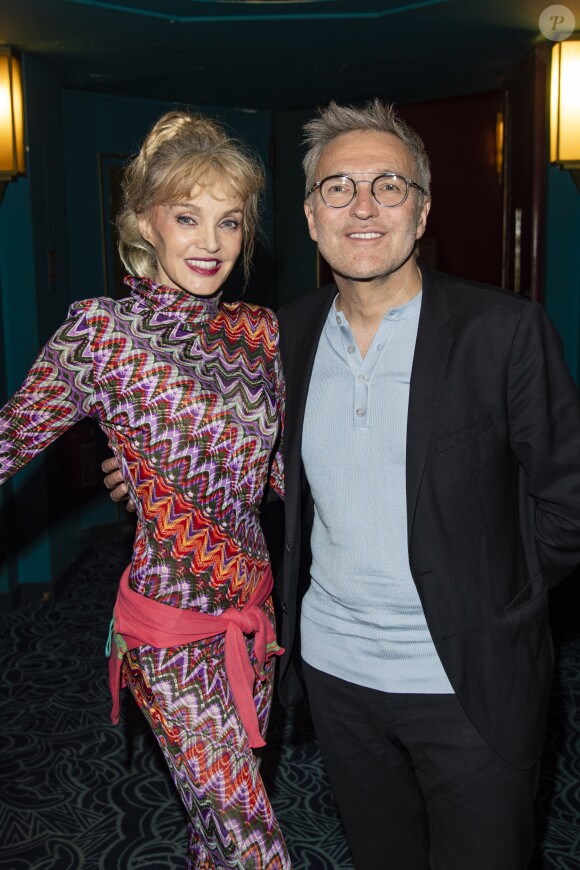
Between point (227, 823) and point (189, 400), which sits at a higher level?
point (189, 400)

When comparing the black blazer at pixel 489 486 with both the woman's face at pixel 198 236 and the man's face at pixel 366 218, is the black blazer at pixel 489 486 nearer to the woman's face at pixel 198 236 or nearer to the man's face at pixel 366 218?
the man's face at pixel 366 218

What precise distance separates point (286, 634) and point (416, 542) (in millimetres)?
476

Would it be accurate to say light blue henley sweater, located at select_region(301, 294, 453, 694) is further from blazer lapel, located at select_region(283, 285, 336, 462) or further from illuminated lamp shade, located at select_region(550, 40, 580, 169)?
illuminated lamp shade, located at select_region(550, 40, 580, 169)

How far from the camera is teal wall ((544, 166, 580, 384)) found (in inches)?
186

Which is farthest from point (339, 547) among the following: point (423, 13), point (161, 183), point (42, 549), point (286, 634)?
point (42, 549)

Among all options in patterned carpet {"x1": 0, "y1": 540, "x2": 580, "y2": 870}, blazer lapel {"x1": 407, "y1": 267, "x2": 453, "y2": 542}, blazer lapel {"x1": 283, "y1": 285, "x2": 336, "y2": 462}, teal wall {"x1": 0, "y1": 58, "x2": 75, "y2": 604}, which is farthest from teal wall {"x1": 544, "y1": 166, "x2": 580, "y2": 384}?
blazer lapel {"x1": 407, "y1": 267, "x2": 453, "y2": 542}

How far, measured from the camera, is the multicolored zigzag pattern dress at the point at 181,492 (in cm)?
183

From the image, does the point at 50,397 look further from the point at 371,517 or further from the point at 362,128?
the point at 362,128

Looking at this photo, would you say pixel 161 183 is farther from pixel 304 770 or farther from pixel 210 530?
pixel 304 770

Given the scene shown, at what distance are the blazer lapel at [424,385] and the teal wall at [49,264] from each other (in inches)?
125

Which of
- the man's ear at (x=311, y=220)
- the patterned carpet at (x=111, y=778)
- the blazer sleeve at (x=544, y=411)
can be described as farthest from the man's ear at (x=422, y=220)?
the patterned carpet at (x=111, y=778)

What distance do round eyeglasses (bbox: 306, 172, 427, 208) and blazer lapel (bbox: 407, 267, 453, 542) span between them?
9.8 inches

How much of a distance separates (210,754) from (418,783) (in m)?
0.47

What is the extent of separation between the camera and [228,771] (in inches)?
72.3
